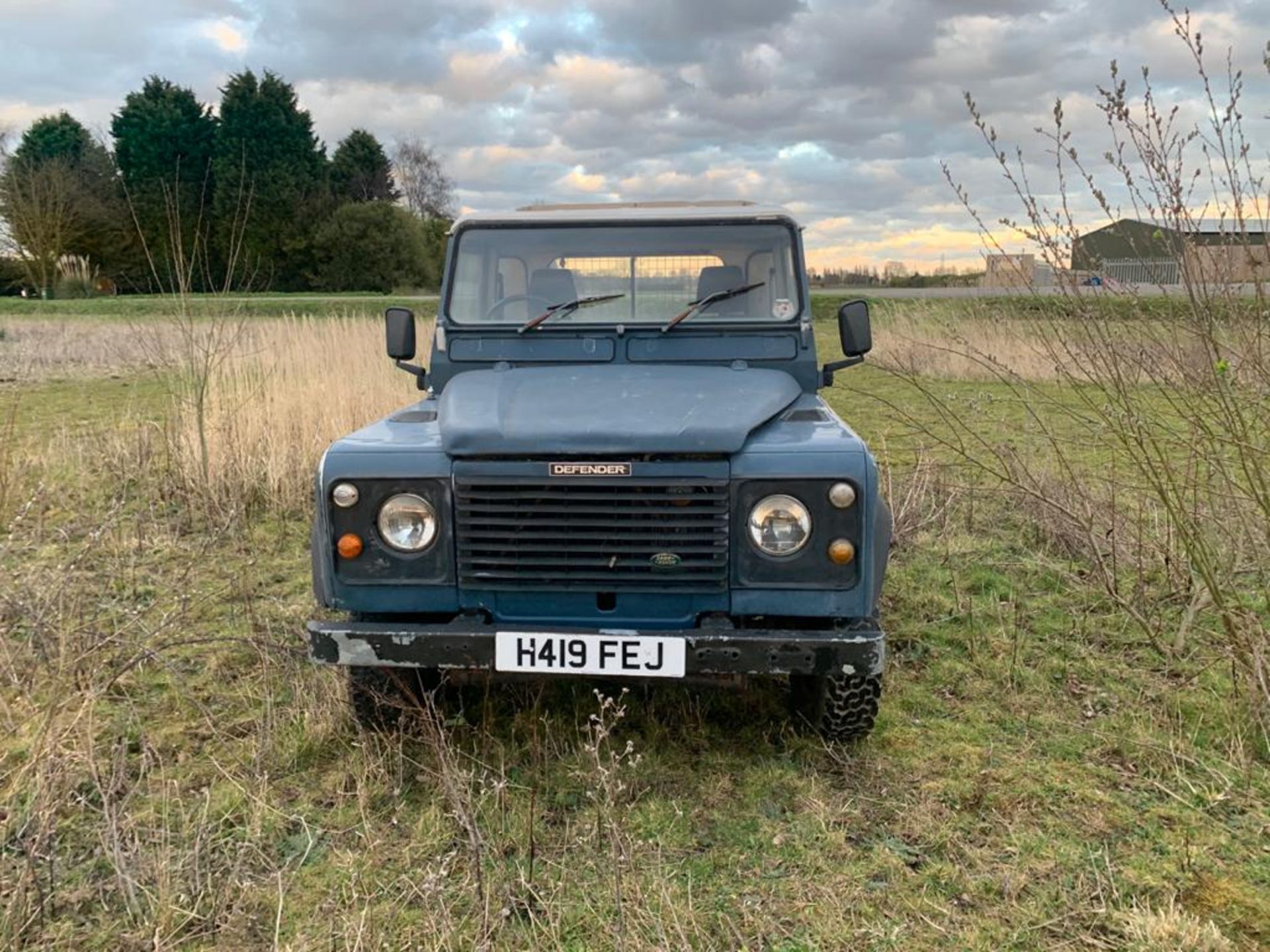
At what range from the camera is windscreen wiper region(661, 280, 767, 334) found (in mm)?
3918

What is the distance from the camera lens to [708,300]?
395cm

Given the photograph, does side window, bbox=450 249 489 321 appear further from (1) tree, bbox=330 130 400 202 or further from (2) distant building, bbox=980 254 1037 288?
(1) tree, bbox=330 130 400 202

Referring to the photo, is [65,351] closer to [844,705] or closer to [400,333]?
[400,333]

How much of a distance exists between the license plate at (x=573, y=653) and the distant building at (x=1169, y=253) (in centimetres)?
218

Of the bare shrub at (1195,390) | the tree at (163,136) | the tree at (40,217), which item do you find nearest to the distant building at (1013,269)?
the bare shrub at (1195,390)

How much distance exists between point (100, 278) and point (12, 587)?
120ft

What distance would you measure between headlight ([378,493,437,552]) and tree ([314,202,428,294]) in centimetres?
3895

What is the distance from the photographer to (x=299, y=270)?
135 feet

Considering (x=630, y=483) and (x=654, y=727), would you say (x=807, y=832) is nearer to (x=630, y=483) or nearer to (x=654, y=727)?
(x=654, y=727)

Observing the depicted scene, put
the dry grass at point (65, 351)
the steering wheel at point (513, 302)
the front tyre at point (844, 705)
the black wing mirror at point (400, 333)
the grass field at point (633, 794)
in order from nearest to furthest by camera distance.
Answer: the grass field at point (633, 794) < the front tyre at point (844, 705) < the steering wheel at point (513, 302) < the black wing mirror at point (400, 333) < the dry grass at point (65, 351)

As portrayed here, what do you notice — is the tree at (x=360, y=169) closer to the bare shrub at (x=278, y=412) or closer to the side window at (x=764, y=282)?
the bare shrub at (x=278, y=412)

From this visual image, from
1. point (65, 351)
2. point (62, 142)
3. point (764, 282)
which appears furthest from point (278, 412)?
point (62, 142)

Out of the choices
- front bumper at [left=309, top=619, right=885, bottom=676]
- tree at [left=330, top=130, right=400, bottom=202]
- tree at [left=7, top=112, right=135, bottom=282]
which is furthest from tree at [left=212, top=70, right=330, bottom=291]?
front bumper at [left=309, top=619, right=885, bottom=676]

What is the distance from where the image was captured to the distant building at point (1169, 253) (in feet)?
10.1
